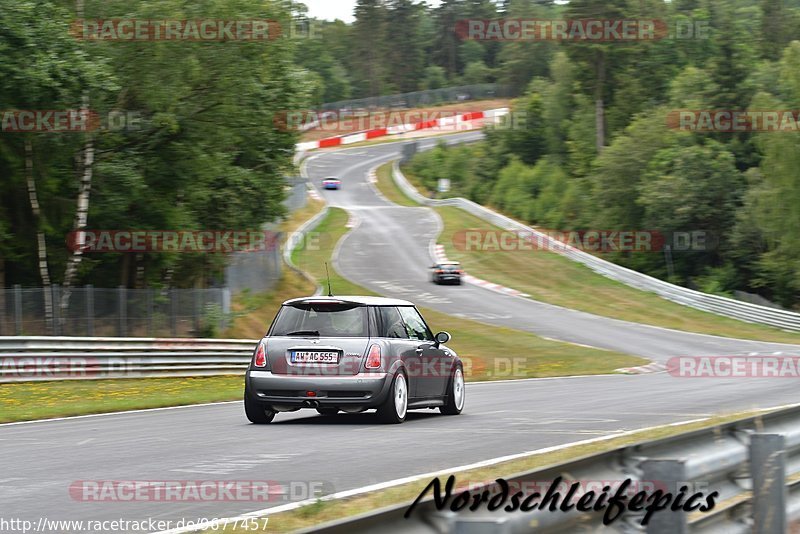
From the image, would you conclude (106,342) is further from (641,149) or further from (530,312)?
(641,149)

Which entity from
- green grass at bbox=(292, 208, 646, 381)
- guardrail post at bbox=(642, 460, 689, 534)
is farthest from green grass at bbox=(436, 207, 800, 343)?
guardrail post at bbox=(642, 460, 689, 534)

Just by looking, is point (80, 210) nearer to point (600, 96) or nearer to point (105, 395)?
point (105, 395)

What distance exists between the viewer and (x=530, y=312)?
149 feet

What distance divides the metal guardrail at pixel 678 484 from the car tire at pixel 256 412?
24.7 ft

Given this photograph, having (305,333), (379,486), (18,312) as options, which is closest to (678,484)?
(379,486)

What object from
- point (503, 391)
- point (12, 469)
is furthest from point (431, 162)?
point (12, 469)

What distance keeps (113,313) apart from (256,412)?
15003mm

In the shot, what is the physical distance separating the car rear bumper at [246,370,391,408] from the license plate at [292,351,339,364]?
0.19 meters

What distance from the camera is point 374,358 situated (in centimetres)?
1289

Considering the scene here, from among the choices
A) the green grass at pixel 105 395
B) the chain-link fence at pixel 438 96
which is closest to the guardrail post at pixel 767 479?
the green grass at pixel 105 395

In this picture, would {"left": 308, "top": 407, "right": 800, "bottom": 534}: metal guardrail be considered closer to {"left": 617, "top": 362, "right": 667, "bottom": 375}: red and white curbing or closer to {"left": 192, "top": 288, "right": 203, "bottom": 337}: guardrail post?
{"left": 617, "top": 362, "right": 667, "bottom": 375}: red and white curbing

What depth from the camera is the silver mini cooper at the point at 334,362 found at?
12812 millimetres

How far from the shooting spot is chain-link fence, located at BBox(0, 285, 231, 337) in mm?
25438

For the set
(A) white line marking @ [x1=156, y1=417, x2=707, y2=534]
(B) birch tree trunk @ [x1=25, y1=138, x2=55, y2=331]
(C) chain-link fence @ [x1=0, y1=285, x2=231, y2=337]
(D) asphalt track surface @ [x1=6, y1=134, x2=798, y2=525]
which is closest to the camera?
(A) white line marking @ [x1=156, y1=417, x2=707, y2=534]
